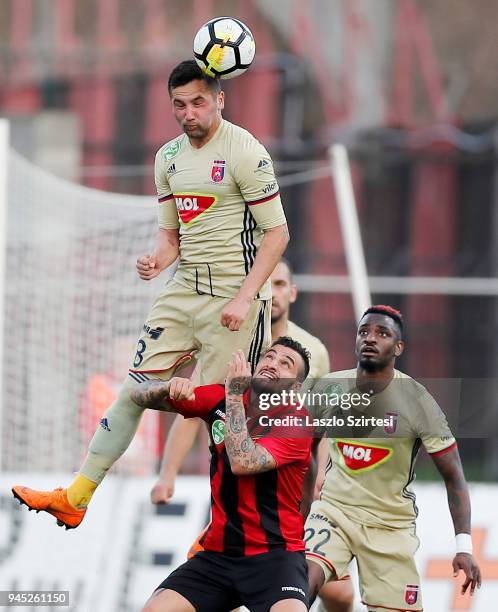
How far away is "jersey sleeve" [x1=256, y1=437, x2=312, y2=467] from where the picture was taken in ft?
20.0

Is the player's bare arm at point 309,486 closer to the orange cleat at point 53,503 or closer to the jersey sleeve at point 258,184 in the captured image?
the orange cleat at point 53,503

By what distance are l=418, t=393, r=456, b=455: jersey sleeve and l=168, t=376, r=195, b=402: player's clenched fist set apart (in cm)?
134

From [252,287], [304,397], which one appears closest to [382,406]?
[304,397]

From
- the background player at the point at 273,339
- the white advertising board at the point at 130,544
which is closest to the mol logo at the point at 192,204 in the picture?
the background player at the point at 273,339

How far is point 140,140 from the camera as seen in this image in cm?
1738

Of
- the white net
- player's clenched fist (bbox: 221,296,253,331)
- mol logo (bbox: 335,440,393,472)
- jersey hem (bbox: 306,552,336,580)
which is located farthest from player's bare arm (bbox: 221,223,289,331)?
the white net

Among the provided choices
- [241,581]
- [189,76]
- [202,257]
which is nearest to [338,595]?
[241,581]

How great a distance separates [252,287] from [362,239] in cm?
1094

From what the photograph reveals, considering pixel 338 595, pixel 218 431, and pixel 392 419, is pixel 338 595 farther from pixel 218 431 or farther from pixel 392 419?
pixel 218 431

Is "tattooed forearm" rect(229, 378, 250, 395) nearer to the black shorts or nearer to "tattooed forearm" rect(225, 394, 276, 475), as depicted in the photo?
"tattooed forearm" rect(225, 394, 276, 475)

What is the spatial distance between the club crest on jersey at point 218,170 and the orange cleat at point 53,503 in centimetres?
165

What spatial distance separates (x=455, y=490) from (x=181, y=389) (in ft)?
5.22

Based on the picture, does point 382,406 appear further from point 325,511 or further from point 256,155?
point 256,155

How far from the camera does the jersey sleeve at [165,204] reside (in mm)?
6500
